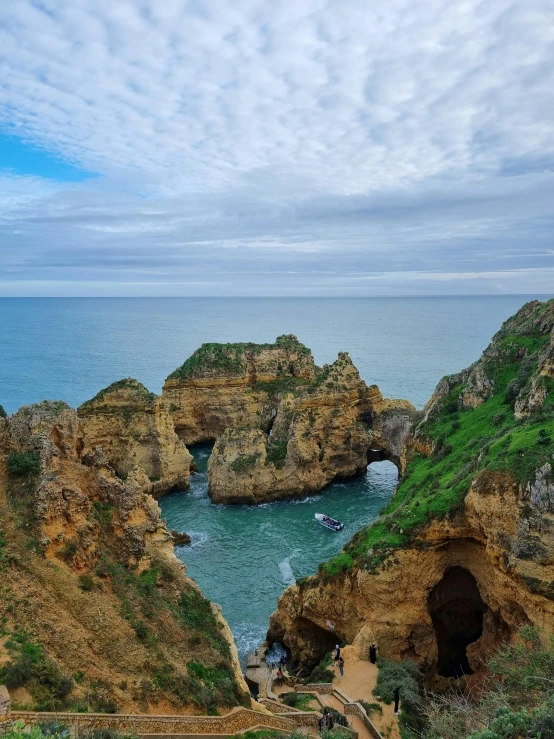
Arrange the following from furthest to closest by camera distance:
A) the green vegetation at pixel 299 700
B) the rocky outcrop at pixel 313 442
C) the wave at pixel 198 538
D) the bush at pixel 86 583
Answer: the rocky outcrop at pixel 313 442, the wave at pixel 198 538, the green vegetation at pixel 299 700, the bush at pixel 86 583

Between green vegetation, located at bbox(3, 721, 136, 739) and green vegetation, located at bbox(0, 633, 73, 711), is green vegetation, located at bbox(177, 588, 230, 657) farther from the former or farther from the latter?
green vegetation, located at bbox(3, 721, 136, 739)

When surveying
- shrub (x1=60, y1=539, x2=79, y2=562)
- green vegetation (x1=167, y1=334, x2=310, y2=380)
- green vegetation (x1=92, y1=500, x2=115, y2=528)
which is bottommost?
shrub (x1=60, y1=539, x2=79, y2=562)

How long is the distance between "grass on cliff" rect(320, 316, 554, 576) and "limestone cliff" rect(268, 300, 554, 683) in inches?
2.8

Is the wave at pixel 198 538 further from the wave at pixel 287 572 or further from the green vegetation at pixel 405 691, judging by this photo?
the green vegetation at pixel 405 691

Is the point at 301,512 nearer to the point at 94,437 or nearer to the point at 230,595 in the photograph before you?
the point at 230,595

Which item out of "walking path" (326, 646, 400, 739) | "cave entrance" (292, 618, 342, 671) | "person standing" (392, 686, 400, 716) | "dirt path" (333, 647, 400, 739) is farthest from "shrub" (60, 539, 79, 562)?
"cave entrance" (292, 618, 342, 671)

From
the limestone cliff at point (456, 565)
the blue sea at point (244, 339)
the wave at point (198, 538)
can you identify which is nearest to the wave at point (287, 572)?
the blue sea at point (244, 339)

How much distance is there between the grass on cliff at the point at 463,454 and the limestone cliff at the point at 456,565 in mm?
71

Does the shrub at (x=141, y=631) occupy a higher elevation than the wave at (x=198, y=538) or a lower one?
higher

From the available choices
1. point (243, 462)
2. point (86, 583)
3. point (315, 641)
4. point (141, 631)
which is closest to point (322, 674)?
point (315, 641)

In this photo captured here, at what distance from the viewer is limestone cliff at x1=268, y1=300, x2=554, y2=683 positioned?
20594 millimetres

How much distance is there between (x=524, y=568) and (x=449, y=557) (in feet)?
17.8

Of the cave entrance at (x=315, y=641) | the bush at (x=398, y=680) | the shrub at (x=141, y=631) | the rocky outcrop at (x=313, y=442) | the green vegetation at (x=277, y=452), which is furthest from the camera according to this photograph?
the green vegetation at (x=277, y=452)

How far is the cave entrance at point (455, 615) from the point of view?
26.7 meters
